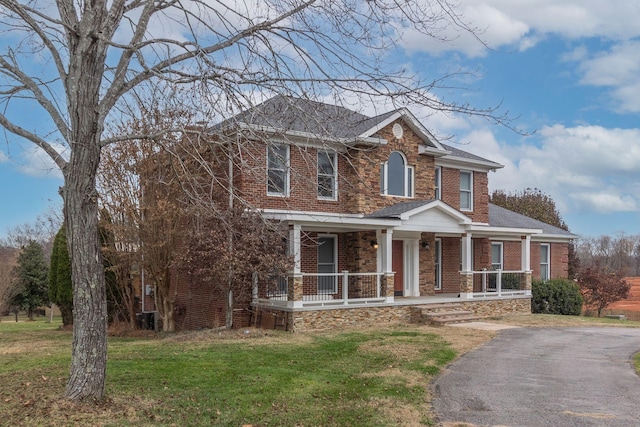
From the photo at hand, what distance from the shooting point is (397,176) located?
19.3 metres

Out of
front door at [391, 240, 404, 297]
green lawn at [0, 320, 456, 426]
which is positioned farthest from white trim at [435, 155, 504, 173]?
green lawn at [0, 320, 456, 426]

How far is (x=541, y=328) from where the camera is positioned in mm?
16797

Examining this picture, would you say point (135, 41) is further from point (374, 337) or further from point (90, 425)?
point (374, 337)

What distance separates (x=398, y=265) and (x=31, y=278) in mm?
26434

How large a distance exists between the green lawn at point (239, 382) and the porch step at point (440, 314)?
141 inches

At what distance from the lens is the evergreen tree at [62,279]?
17547mm

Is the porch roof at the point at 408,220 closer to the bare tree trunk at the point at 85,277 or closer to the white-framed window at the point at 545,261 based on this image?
the white-framed window at the point at 545,261

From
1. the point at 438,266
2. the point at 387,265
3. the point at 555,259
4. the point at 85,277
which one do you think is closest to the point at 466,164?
the point at 438,266

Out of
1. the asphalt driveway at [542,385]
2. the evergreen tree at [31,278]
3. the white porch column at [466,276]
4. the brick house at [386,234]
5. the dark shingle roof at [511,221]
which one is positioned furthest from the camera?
the evergreen tree at [31,278]

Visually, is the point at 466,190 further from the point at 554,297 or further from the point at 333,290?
the point at 333,290

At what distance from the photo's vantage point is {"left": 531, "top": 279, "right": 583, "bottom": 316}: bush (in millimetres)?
23203

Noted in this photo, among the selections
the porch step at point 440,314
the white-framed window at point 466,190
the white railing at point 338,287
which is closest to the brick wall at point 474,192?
the white-framed window at point 466,190

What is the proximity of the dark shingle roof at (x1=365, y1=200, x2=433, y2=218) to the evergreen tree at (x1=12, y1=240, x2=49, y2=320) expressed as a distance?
27.1 metres

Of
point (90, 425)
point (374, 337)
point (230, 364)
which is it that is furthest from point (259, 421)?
point (374, 337)
